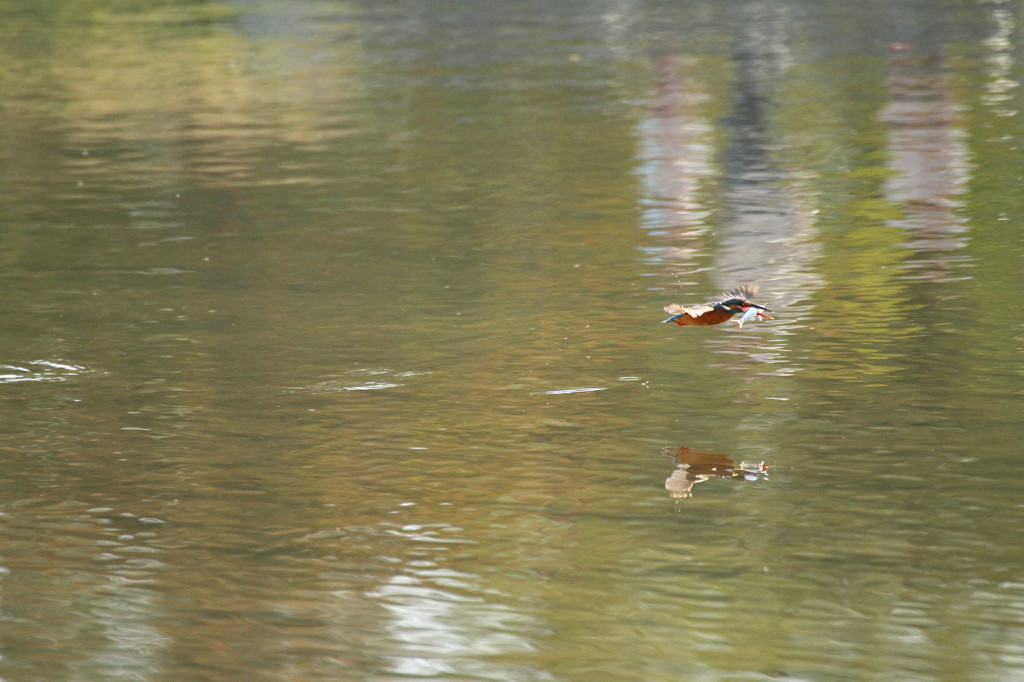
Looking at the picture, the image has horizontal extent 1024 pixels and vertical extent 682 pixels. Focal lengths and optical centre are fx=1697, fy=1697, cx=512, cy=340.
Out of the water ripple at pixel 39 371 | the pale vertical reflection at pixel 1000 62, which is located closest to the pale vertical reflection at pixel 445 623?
the water ripple at pixel 39 371

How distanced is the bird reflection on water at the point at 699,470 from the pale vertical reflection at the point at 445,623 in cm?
85

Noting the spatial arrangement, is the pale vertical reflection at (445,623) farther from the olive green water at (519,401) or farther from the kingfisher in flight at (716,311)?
the kingfisher in flight at (716,311)

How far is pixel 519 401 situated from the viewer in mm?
6918

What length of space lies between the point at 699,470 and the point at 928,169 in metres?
6.63

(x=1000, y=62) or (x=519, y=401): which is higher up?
(x=519, y=401)

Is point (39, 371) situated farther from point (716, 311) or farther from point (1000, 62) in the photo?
point (1000, 62)

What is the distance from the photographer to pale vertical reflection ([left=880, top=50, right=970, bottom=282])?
31.0ft

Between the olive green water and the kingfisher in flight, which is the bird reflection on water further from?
the kingfisher in flight

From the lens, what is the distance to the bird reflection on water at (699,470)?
19.1ft

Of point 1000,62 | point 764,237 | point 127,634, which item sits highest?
point 127,634

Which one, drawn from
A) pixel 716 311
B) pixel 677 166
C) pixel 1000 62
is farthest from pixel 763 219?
pixel 1000 62

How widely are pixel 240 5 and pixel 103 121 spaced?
1539 centimetres

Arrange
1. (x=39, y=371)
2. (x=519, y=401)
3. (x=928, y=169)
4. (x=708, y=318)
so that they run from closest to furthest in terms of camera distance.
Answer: (x=519, y=401) < (x=708, y=318) < (x=39, y=371) < (x=928, y=169)

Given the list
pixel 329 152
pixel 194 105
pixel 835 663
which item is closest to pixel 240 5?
pixel 194 105
